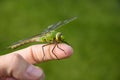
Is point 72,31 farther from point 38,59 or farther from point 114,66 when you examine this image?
point 38,59

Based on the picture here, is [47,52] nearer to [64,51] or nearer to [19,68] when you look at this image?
[64,51]

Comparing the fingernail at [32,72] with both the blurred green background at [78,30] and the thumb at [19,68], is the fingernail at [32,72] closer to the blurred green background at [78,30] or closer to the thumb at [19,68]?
the thumb at [19,68]

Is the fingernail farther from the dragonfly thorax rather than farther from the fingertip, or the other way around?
the dragonfly thorax

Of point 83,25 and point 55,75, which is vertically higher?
point 83,25

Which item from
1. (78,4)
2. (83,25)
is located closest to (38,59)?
(83,25)

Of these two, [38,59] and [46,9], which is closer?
[38,59]

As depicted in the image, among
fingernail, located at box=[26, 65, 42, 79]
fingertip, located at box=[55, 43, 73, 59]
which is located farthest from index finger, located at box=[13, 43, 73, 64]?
fingernail, located at box=[26, 65, 42, 79]
